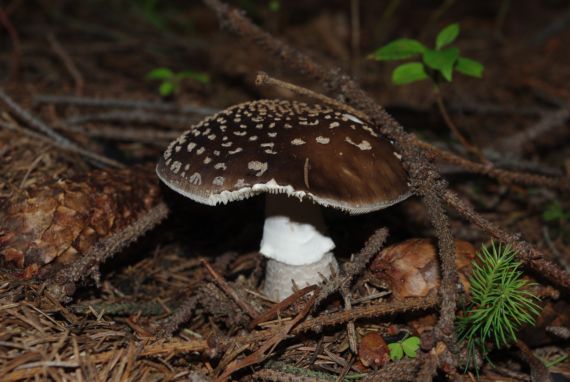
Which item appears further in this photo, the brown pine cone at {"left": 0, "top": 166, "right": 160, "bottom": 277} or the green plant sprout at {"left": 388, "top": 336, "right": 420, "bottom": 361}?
the brown pine cone at {"left": 0, "top": 166, "right": 160, "bottom": 277}

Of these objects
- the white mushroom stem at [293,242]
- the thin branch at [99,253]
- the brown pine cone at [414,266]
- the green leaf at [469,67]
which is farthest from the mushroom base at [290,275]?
the green leaf at [469,67]

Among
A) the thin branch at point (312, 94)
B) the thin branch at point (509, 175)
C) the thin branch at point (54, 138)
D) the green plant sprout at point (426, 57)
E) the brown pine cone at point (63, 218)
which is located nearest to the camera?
the brown pine cone at point (63, 218)

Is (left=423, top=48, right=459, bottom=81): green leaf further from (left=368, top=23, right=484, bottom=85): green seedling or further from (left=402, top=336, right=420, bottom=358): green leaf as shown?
(left=402, top=336, right=420, bottom=358): green leaf

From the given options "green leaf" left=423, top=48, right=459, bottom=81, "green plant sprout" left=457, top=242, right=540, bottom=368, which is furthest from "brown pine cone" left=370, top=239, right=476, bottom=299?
"green leaf" left=423, top=48, right=459, bottom=81

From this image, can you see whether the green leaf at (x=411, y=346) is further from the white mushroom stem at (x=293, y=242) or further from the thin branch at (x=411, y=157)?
the white mushroom stem at (x=293, y=242)

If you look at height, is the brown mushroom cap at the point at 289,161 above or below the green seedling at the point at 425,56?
below

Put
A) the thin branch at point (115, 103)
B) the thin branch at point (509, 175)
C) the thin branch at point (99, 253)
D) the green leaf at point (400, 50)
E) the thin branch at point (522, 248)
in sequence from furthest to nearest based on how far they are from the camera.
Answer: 1. the thin branch at point (115, 103)
2. the thin branch at point (509, 175)
3. the green leaf at point (400, 50)
4. the thin branch at point (99, 253)
5. the thin branch at point (522, 248)

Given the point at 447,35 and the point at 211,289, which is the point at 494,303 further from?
the point at 447,35
